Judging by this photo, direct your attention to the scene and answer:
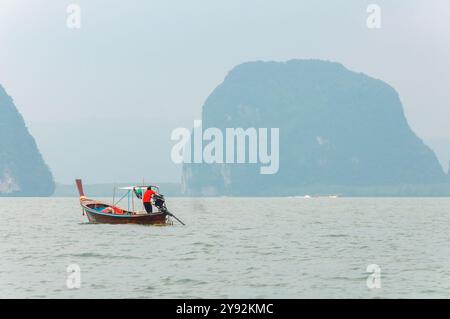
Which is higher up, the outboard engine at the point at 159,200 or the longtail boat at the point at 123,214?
the outboard engine at the point at 159,200

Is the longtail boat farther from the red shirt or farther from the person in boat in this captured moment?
the red shirt

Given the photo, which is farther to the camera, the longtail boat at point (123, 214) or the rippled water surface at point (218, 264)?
the longtail boat at point (123, 214)

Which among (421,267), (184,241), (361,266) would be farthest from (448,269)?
(184,241)

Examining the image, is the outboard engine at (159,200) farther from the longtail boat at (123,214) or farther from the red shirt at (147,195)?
the red shirt at (147,195)

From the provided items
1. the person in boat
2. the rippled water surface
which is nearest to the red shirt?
the person in boat

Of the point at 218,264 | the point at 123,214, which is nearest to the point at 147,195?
the point at 123,214

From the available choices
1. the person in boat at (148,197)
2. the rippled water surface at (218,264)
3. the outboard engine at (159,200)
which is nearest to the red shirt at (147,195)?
the person in boat at (148,197)

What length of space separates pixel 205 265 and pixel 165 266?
1.87 m

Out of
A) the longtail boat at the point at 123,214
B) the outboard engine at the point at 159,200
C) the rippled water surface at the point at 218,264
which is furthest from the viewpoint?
the longtail boat at the point at 123,214

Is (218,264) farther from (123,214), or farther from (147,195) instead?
(123,214)
